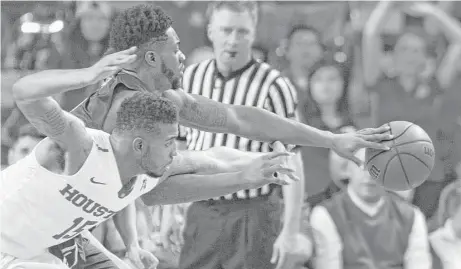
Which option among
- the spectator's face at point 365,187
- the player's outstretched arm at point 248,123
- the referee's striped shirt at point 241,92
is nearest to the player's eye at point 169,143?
the player's outstretched arm at point 248,123

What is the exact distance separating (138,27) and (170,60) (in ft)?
0.74

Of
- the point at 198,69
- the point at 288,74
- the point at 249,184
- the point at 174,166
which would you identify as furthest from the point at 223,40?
the point at 249,184

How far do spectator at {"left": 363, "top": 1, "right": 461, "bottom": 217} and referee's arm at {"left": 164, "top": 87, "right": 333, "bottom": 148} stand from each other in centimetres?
202

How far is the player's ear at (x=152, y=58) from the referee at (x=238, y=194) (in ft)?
4.11

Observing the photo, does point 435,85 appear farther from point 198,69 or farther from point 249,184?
point 249,184

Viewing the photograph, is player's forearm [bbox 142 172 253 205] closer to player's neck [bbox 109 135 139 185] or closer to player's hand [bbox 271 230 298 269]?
player's neck [bbox 109 135 139 185]

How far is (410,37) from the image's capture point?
6.64 metres

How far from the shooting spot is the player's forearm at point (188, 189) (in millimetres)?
4323

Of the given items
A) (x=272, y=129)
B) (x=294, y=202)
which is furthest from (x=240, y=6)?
(x=272, y=129)

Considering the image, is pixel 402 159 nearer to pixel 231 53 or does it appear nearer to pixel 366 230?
pixel 366 230

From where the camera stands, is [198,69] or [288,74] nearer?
[198,69]

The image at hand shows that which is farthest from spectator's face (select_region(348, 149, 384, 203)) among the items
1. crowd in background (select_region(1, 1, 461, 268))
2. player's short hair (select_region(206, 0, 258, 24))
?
player's short hair (select_region(206, 0, 258, 24))

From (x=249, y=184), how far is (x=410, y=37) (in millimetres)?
3038

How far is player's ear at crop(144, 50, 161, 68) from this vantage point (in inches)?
169
